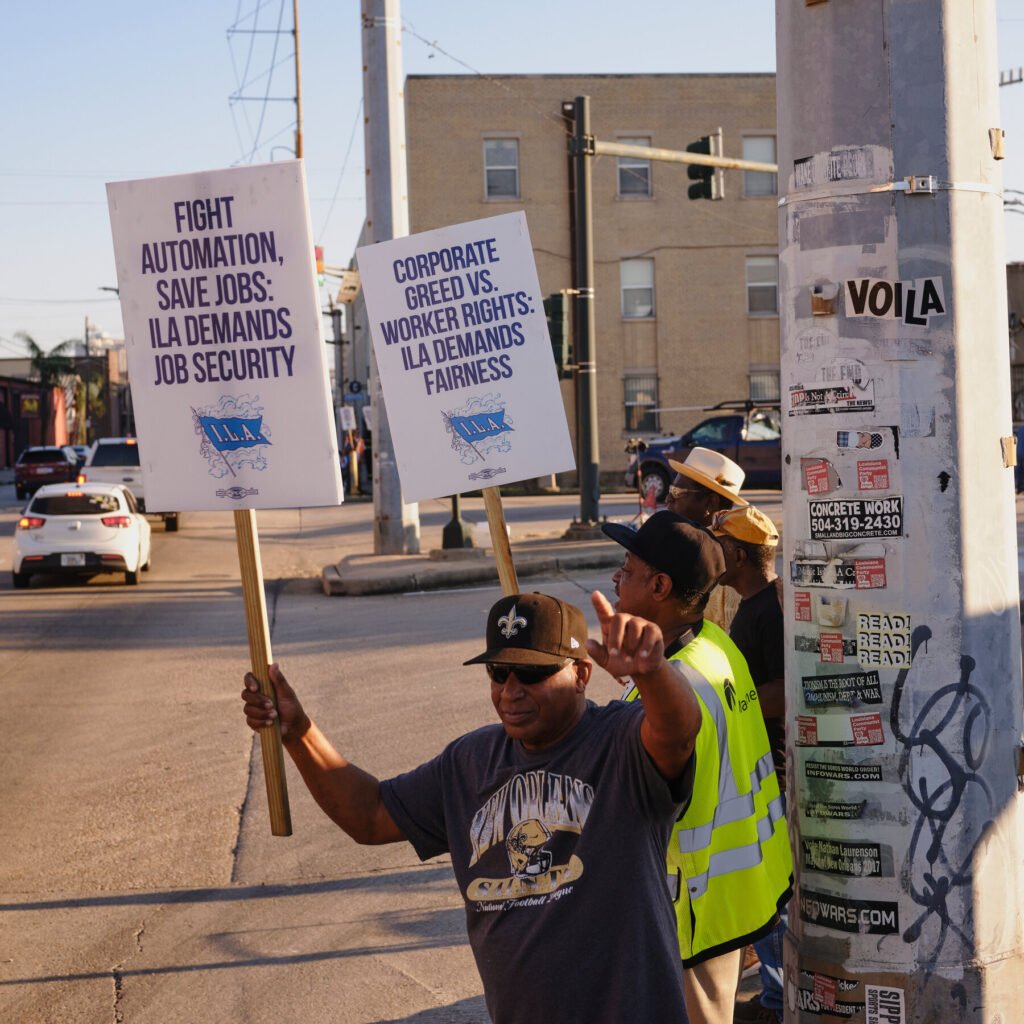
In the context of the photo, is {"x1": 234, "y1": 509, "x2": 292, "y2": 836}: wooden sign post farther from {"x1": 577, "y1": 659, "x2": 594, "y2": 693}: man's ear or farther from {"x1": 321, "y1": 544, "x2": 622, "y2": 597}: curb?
{"x1": 321, "y1": 544, "x2": 622, "y2": 597}: curb

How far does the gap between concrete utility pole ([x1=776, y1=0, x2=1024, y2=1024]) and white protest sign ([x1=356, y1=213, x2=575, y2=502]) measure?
119 centimetres


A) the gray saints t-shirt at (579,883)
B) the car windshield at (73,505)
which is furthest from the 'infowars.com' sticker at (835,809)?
the car windshield at (73,505)

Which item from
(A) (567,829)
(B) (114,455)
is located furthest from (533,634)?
(B) (114,455)

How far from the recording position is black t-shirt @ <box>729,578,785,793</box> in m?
4.71

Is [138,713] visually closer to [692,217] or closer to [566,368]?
[566,368]

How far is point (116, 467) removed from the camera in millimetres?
29266

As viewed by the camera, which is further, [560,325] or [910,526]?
[560,325]

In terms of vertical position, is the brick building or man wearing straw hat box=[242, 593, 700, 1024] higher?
the brick building

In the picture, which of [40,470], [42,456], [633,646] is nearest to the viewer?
[633,646]

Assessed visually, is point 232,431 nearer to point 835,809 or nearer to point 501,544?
point 501,544

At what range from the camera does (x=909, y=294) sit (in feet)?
12.1

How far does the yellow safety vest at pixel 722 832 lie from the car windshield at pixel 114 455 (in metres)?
26.8

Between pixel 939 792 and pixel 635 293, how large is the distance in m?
42.6

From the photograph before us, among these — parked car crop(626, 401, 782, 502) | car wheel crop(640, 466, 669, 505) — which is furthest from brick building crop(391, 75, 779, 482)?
car wheel crop(640, 466, 669, 505)
